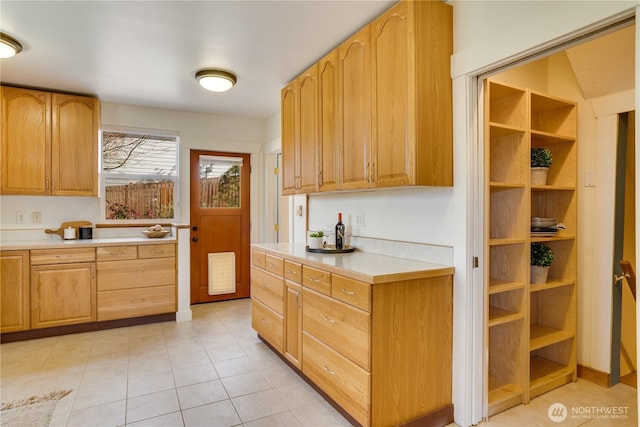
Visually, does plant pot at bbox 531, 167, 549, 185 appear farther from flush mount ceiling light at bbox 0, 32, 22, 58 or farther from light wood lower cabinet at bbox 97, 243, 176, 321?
flush mount ceiling light at bbox 0, 32, 22, 58

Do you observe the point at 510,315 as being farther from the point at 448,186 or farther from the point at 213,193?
the point at 213,193

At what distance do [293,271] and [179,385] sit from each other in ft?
3.70

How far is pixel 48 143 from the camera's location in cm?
368

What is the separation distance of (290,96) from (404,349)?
2.43 metres

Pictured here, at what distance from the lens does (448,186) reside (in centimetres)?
207

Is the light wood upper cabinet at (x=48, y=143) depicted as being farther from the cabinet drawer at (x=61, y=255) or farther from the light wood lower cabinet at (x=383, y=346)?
the light wood lower cabinet at (x=383, y=346)

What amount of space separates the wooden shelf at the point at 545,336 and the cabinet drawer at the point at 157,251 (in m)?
3.46

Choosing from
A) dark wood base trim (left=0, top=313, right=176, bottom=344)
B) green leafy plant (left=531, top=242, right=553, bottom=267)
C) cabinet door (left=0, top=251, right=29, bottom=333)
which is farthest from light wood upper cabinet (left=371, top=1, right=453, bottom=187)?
cabinet door (left=0, top=251, right=29, bottom=333)

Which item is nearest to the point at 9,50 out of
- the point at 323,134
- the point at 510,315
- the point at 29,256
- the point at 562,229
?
the point at 29,256

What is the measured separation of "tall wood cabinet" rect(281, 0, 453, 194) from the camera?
1.99 metres

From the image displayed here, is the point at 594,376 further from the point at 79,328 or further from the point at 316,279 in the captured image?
the point at 79,328

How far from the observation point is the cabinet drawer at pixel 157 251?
3.84m

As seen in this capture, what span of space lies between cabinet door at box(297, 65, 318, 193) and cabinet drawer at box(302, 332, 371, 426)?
4.12 ft

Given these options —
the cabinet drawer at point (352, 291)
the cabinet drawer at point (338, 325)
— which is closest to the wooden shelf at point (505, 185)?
the cabinet drawer at point (352, 291)
